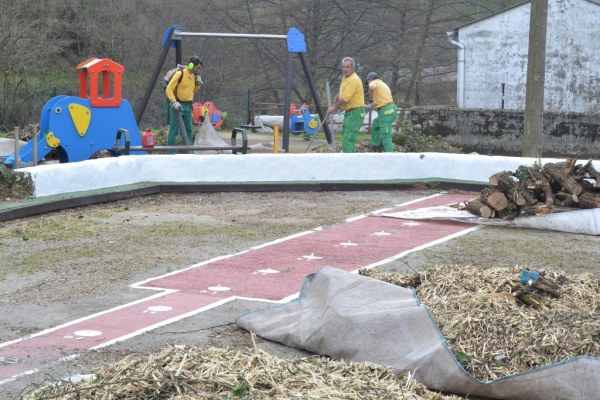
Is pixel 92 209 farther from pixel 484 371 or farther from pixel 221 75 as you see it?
pixel 221 75

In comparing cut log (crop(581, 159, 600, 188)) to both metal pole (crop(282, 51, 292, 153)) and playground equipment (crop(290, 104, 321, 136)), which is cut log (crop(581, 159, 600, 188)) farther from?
playground equipment (crop(290, 104, 321, 136))

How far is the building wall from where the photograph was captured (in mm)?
22141

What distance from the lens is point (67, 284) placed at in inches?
332

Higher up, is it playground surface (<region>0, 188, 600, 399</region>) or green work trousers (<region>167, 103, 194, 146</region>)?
green work trousers (<region>167, 103, 194, 146</region>)

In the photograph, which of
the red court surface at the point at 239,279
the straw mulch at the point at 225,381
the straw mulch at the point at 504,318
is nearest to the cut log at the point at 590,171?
the red court surface at the point at 239,279

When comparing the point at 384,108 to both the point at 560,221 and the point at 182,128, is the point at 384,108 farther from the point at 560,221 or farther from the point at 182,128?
the point at 560,221

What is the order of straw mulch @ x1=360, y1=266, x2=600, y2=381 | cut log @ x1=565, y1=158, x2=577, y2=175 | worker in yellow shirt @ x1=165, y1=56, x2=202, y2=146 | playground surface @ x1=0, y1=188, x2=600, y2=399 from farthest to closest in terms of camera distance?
worker in yellow shirt @ x1=165, y1=56, x2=202, y2=146
cut log @ x1=565, y1=158, x2=577, y2=175
playground surface @ x1=0, y1=188, x2=600, y2=399
straw mulch @ x1=360, y1=266, x2=600, y2=381

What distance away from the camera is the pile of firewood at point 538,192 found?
11.6m

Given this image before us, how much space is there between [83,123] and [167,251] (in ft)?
20.6

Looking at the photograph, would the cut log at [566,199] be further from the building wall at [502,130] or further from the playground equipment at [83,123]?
the building wall at [502,130]

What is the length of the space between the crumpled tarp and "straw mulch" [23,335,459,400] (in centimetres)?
29

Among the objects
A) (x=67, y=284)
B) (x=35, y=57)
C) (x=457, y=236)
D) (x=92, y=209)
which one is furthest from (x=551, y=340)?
(x=35, y=57)

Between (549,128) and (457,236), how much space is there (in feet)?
40.7

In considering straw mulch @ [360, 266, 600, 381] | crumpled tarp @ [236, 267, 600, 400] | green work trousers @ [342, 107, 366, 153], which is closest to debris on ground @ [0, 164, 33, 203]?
crumpled tarp @ [236, 267, 600, 400]
